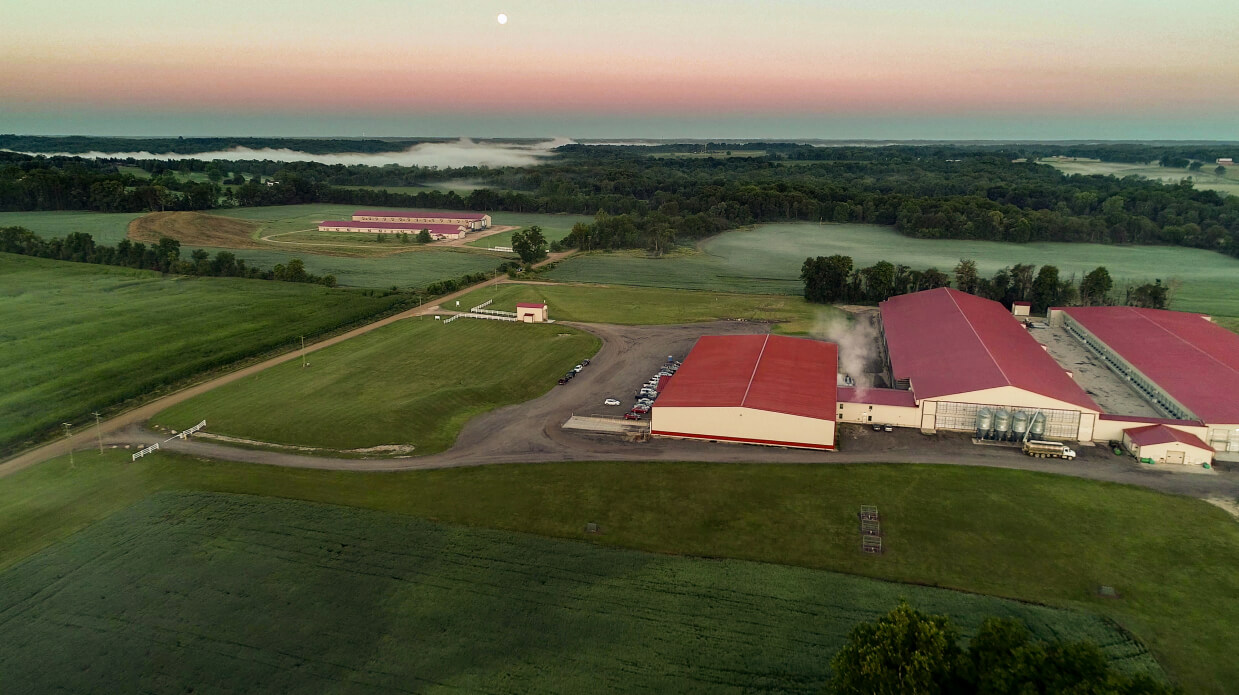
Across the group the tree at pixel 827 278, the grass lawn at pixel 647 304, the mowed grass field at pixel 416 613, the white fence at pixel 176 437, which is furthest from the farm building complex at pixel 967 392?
the white fence at pixel 176 437

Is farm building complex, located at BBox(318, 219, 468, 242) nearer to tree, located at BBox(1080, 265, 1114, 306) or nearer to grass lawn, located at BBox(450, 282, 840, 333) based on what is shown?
grass lawn, located at BBox(450, 282, 840, 333)

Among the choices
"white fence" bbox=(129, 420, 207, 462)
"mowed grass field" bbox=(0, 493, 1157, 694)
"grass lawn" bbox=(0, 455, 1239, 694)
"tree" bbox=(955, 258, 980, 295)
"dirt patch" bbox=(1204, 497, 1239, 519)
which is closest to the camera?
"mowed grass field" bbox=(0, 493, 1157, 694)

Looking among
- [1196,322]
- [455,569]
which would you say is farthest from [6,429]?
[1196,322]

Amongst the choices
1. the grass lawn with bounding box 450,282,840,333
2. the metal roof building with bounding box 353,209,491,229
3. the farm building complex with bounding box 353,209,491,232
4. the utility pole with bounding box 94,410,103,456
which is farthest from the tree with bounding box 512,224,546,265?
→ the utility pole with bounding box 94,410,103,456

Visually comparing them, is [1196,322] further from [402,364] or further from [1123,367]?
[402,364]

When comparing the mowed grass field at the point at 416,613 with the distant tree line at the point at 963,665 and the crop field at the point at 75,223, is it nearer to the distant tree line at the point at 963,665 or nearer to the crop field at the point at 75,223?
the distant tree line at the point at 963,665
